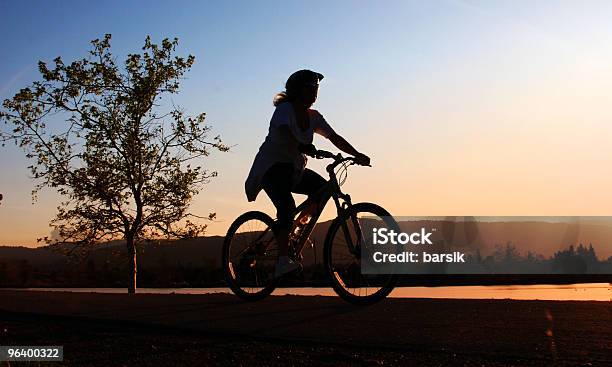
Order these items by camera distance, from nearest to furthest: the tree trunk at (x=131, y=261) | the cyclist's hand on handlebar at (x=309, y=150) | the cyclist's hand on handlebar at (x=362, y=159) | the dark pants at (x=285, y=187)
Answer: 1. the cyclist's hand on handlebar at (x=309, y=150)
2. the cyclist's hand on handlebar at (x=362, y=159)
3. the dark pants at (x=285, y=187)
4. the tree trunk at (x=131, y=261)

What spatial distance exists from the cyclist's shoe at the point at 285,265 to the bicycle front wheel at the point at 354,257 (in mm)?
490

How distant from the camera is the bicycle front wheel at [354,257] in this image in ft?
28.2

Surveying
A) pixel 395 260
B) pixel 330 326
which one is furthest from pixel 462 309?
pixel 330 326

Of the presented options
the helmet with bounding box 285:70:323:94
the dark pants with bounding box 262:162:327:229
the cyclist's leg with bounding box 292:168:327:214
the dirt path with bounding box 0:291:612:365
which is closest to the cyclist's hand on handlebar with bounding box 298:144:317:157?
the dark pants with bounding box 262:162:327:229

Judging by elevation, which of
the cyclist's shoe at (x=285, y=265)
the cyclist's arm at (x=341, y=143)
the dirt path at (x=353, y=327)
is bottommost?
the dirt path at (x=353, y=327)

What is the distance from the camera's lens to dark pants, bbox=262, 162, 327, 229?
8.87 meters

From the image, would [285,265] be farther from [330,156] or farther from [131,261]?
[131,261]

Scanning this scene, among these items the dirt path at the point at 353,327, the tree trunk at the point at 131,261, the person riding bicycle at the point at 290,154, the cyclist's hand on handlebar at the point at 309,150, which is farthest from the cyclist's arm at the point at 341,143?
the tree trunk at the point at 131,261

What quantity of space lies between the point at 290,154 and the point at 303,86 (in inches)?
32.2

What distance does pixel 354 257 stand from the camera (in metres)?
8.70

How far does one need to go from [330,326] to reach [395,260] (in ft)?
5.34

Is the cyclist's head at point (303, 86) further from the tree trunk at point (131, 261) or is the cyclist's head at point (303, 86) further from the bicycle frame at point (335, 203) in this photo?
the tree trunk at point (131, 261)

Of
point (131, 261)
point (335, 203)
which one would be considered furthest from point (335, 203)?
point (131, 261)

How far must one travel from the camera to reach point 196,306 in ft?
30.8
